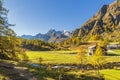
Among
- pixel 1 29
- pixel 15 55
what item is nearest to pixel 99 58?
pixel 15 55

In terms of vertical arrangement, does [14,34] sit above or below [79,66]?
above

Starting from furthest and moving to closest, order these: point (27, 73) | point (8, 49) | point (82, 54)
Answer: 1. point (82, 54)
2. point (8, 49)
3. point (27, 73)

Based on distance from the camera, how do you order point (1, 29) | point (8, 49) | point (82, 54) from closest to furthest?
point (1, 29)
point (8, 49)
point (82, 54)

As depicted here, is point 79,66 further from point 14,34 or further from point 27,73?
point 27,73

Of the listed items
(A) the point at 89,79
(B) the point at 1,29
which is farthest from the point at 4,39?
(A) the point at 89,79

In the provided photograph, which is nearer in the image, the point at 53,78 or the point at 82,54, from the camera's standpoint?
the point at 53,78

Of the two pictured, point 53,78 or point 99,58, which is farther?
point 99,58

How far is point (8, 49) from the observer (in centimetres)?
4603

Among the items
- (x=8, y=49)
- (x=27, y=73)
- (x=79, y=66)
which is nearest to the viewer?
(x=27, y=73)

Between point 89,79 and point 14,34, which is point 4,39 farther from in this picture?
point 89,79

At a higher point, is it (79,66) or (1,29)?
(1,29)

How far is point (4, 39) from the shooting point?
43344 millimetres

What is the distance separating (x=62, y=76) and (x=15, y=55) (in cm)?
1559

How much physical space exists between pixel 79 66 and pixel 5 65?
80.7m
